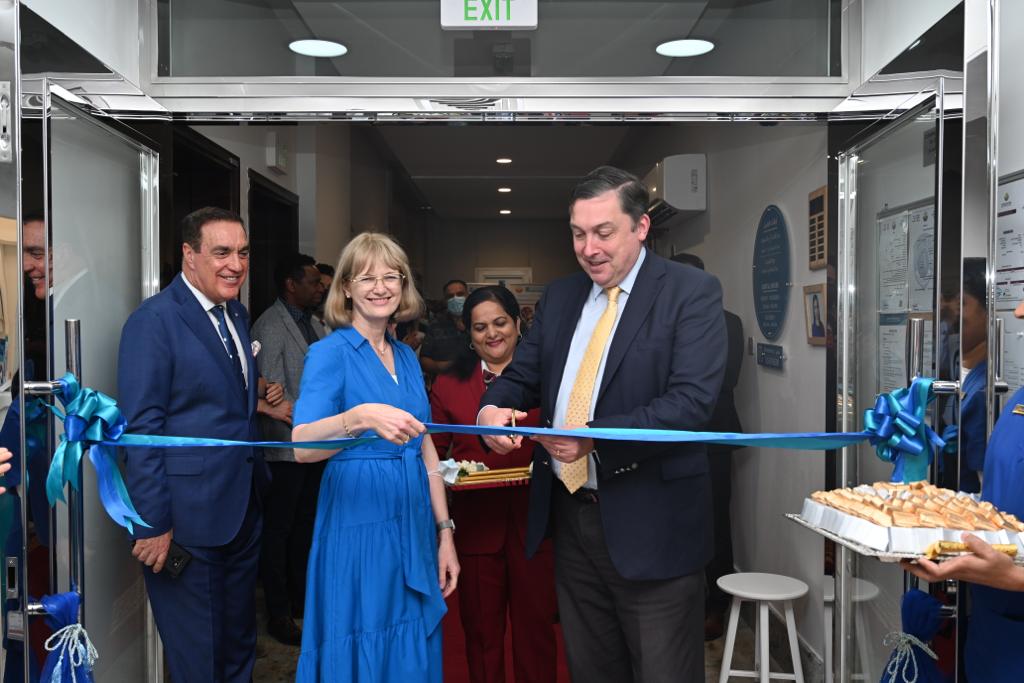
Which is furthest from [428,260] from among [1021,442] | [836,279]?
[1021,442]

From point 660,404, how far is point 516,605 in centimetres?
127

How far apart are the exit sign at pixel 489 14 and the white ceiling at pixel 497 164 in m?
0.43

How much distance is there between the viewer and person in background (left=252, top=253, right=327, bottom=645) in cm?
367

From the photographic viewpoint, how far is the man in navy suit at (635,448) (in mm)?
2326

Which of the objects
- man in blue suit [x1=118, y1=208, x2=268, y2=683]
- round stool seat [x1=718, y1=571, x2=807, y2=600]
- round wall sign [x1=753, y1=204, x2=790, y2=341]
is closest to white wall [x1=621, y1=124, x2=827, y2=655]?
round wall sign [x1=753, y1=204, x2=790, y2=341]

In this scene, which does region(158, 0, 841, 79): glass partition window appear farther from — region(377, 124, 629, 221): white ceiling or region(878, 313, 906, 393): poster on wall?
region(878, 313, 906, 393): poster on wall

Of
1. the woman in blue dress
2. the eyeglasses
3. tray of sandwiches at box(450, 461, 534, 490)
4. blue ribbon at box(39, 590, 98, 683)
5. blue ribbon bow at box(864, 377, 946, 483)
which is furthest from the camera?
tray of sandwiches at box(450, 461, 534, 490)

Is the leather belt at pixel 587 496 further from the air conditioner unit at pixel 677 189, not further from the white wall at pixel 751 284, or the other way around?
the air conditioner unit at pixel 677 189

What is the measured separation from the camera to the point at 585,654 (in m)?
2.61

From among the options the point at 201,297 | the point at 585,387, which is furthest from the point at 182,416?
the point at 585,387

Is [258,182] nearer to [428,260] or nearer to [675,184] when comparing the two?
→ [428,260]

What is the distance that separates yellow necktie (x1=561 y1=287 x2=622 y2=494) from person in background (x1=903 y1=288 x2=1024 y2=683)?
0.97 metres

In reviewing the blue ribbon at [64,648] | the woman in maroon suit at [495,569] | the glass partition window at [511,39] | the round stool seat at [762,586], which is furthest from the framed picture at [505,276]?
the blue ribbon at [64,648]

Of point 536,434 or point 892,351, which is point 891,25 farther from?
point 536,434
